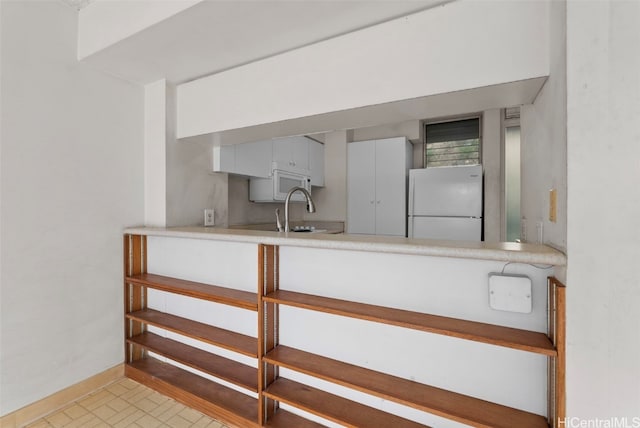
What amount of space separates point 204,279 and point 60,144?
1121mm

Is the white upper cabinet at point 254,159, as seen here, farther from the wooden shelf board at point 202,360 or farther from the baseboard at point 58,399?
the baseboard at point 58,399

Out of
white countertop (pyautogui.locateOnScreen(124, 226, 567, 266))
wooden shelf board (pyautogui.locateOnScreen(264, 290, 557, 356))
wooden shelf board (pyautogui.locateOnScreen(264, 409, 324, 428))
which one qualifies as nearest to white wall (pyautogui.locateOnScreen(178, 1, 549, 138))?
white countertop (pyautogui.locateOnScreen(124, 226, 567, 266))

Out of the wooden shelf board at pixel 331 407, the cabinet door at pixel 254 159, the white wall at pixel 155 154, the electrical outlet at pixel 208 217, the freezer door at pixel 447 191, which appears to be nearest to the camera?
the wooden shelf board at pixel 331 407

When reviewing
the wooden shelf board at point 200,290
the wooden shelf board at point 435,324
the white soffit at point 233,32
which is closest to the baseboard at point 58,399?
the wooden shelf board at point 200,290

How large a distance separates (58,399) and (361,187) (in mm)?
3247

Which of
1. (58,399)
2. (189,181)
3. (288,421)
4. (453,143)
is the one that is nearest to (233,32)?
(189,181)

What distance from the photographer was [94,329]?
1.80 m

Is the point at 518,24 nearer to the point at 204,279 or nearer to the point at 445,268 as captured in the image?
the point at 445,268

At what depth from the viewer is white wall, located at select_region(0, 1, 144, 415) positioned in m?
1.46

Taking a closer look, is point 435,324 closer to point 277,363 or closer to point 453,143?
point 277,363

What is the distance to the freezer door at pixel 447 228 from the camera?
306 centimetres

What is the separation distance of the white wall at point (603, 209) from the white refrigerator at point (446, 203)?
2.27 metres

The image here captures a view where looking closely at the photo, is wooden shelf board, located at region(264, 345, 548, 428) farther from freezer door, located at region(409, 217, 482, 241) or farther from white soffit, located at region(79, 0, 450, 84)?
freezer door, located at region(409, 217, 482, 241)

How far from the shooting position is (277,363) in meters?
1.34
